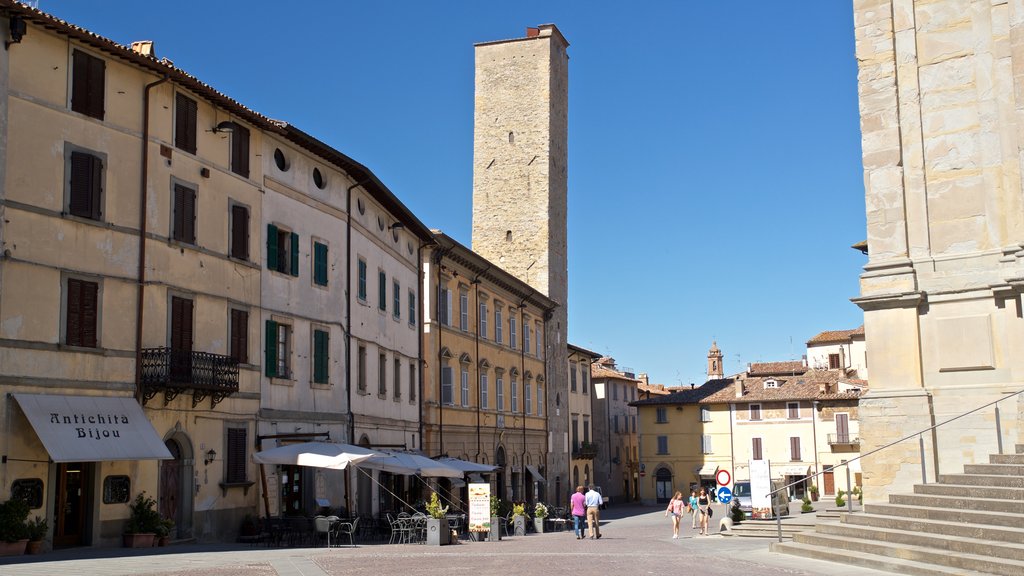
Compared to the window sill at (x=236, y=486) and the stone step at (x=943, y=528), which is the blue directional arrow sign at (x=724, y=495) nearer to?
the stone step at (x=943, y=528)

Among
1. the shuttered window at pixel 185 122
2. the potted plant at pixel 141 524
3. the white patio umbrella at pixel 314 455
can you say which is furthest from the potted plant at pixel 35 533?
the shuttered window at pixel 185 122

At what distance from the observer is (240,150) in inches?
1024

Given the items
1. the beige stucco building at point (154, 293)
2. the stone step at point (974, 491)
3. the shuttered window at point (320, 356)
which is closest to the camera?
the stone step at point (974, 491)

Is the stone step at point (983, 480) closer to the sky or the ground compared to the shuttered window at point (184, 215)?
closer to the ground

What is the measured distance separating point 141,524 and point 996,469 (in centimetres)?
1578

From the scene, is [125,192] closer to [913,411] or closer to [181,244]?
[181,244]

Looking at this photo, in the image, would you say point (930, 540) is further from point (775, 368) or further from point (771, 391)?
point (775, 368)

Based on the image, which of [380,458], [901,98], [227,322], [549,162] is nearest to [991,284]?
[901,98]

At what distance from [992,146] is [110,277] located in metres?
17.0

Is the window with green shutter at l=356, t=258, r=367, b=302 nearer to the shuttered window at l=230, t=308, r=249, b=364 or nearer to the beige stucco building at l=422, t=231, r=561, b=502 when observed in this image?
the shuttered window at l=230, t=308, r=249, b=364

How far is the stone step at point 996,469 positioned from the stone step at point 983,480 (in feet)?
0.42

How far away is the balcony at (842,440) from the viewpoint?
69.2 meters

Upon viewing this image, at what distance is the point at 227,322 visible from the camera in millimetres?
24984

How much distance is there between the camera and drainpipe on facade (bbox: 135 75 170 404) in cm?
2205
